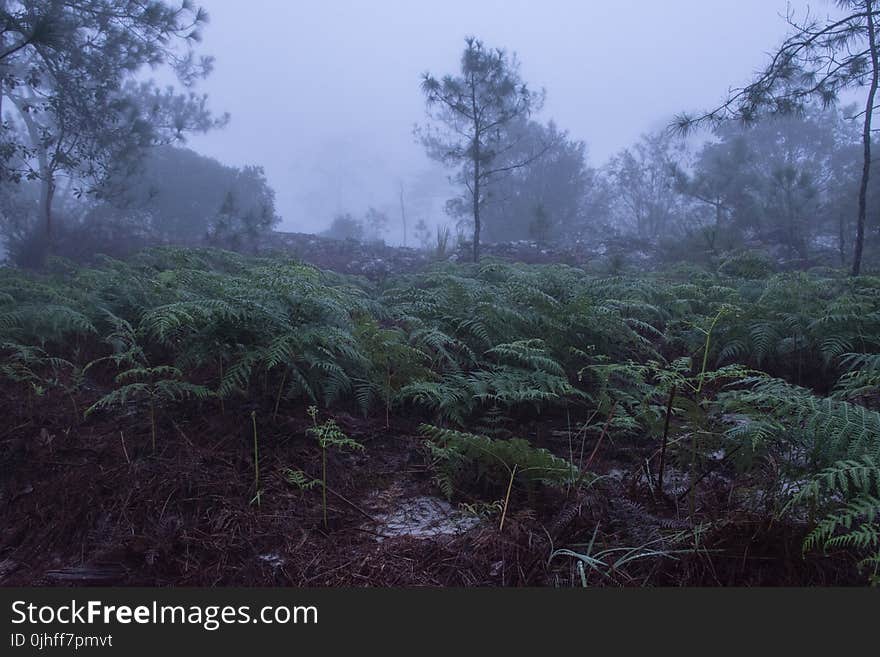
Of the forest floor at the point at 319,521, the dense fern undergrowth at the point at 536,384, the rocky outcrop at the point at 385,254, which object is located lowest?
the forest floor at the point at 319,521

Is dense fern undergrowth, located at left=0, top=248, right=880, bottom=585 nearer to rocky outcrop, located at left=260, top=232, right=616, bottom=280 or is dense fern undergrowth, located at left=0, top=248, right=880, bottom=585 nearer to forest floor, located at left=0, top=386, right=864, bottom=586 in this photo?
forest floor, located at left=0, top=386, right=864, bottom=586

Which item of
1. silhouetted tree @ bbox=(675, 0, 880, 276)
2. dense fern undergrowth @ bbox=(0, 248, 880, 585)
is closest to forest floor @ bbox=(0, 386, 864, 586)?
dense fern undergrowth @ bbox=(0, 248, 880, 585)

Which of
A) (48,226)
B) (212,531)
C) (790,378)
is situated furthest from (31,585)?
(48,226)

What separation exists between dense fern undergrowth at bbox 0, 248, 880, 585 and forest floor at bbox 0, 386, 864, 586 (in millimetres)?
33

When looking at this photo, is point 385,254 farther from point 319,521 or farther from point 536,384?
point 319,521

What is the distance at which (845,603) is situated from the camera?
157cm

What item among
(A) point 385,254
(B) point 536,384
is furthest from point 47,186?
(B) point 536,384

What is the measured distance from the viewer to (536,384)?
3199mm

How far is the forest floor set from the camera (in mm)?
1816

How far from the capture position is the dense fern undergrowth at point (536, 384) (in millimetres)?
1920

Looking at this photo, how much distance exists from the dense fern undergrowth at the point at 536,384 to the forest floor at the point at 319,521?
0.11 feet

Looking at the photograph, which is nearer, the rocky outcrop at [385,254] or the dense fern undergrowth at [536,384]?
the dense fern undergrowth at [536,384]

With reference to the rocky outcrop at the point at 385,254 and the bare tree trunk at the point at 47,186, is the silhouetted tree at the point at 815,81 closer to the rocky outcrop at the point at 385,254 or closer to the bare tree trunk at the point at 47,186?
the rocky outcrop at the point at 385,254

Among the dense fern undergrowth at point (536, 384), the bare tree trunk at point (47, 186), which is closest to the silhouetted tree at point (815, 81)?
the dense fern undergrowth at point (536, 384)
